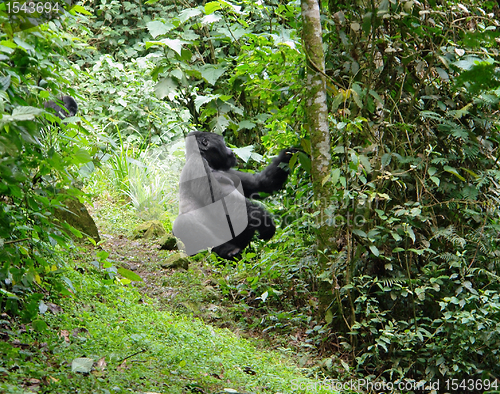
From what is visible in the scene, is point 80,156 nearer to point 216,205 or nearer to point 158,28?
point 216,205

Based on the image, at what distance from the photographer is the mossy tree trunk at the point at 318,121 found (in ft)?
8.59

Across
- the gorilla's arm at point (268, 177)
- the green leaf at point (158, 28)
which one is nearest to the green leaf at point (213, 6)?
the green leaf at point (158, 28)

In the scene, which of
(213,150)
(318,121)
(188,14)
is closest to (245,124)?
(213,150)

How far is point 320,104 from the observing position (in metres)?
2.63

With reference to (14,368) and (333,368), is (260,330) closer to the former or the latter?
(333,368)

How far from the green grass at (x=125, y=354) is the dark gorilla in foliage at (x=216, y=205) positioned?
1359 millimetres

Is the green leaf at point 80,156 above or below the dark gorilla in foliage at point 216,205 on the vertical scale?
above

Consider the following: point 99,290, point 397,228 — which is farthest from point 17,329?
point 397,228

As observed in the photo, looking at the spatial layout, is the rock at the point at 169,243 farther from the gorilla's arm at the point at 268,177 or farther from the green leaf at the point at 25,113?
the green leaf at the point at 25,113

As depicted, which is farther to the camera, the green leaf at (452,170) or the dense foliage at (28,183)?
the green leaf at (452,170)

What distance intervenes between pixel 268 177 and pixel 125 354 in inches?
86.6

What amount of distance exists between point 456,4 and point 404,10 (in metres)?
0.27

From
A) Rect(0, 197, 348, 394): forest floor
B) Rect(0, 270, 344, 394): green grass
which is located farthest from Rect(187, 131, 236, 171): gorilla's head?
Rect(0, 270, 344, 394): green grass

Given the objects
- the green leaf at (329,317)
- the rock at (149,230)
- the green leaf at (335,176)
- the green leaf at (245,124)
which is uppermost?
the green leaf at (335,176)
